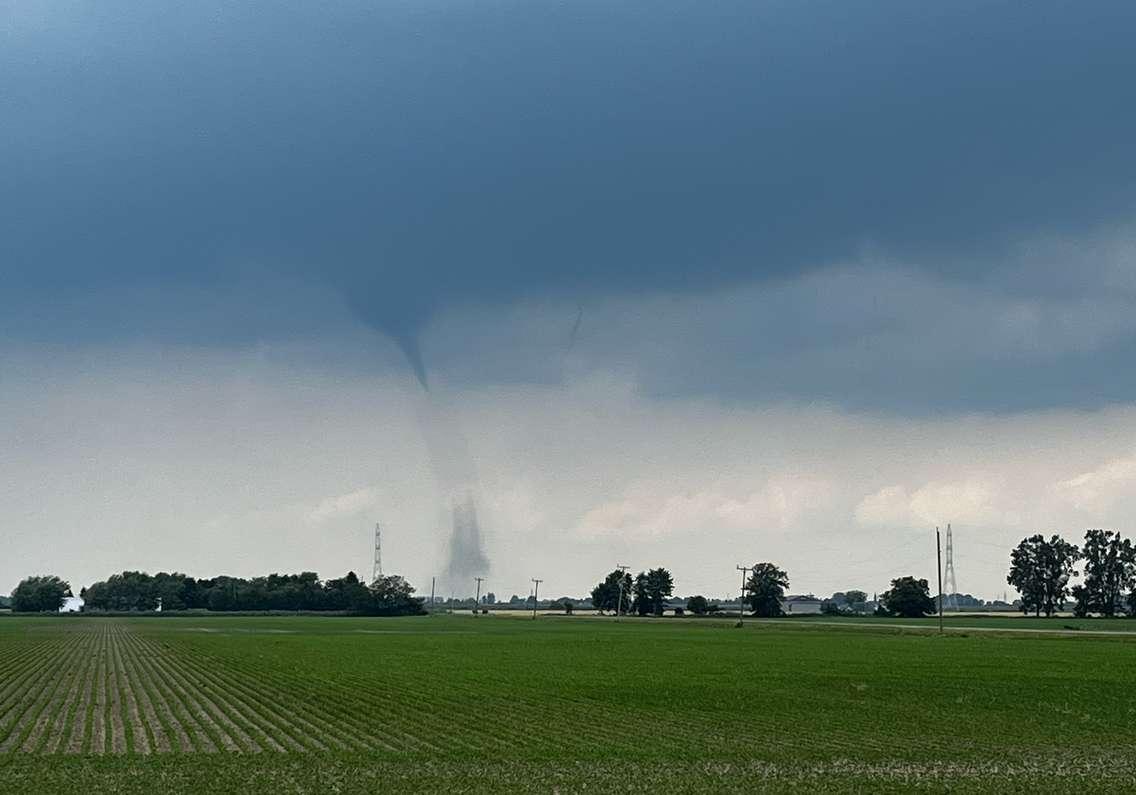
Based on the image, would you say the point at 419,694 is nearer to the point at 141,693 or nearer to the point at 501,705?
the point at 501,705

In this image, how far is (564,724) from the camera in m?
41.0

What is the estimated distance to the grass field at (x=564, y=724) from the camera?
29.2 m

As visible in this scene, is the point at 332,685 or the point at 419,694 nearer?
the point at 419,694

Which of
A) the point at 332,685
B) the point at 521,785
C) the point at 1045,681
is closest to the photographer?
the point at 521,785

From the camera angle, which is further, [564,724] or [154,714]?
[154,714]

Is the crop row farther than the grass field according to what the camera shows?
Yes

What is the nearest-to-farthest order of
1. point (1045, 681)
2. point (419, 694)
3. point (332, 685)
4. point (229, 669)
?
1. point (419, 694)
2. point (332, 685)
3. point (1045, 681)
4. point (229, 669)

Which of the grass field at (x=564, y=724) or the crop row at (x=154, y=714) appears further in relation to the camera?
the crop row at (x=154, y=714)

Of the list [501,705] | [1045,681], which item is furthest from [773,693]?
[1045,681]

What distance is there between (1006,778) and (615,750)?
10822 mm

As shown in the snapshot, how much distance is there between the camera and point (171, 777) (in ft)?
94.0

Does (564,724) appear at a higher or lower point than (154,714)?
lower

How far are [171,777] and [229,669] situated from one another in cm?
4257

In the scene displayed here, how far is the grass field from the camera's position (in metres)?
29.2
